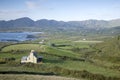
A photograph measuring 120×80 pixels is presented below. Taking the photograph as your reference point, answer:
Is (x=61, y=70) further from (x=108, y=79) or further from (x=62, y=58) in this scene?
(x=62, y=58)

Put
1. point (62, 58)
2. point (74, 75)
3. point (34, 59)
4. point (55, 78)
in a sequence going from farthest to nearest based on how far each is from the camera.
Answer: point (62, 58) → point (34, 59) → point (74, 75) → point (55, 78)

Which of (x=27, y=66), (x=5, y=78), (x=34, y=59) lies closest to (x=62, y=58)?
(x=34, y=59)

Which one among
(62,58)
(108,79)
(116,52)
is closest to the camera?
(108,79)

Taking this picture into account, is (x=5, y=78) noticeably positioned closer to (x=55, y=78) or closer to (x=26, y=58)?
(x=55, y=78)

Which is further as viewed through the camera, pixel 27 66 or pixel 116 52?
pixel 116 52

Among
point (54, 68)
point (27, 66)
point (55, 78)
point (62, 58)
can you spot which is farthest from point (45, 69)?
point (62, 58)

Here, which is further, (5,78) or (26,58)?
(26,58)

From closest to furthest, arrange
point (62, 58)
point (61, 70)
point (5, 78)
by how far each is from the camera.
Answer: point (5, 78), point (61, 70), point (62, 58)

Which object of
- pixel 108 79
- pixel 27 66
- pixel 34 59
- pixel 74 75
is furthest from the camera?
pixel 34 59
